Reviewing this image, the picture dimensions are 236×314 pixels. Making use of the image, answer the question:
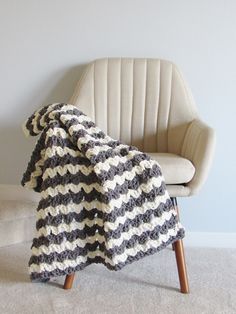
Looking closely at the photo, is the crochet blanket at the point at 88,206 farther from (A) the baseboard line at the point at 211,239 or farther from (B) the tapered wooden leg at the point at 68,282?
(A) the baseboard line at the point at 211,239

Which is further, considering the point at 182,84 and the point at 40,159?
the point at 182,84

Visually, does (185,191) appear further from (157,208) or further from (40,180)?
(40,180)

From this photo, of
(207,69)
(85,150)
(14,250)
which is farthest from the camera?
(207,69)

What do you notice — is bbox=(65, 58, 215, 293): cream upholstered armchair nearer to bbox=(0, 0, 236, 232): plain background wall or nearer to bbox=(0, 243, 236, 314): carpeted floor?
bbox=(0, 0, 236, 232): plain background wall

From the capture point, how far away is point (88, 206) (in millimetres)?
1254

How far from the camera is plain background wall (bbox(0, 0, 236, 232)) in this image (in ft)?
5.74

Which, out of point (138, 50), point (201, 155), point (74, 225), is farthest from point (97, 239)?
point (138, 50)

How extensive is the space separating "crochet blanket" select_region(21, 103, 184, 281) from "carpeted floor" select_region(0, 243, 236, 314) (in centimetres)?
10

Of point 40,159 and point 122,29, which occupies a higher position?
point 122,29

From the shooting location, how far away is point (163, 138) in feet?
5.60

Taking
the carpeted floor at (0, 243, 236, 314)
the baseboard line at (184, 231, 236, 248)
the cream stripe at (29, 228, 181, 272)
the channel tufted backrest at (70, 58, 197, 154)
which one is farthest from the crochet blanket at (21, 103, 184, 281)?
the baseboard line at (184, 231, 236, 248)

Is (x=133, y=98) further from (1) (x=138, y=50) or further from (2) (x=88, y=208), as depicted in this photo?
(2) (x=88, y=208)

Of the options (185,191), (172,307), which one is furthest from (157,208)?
(172,307)

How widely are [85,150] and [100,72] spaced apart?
1.98 feet
